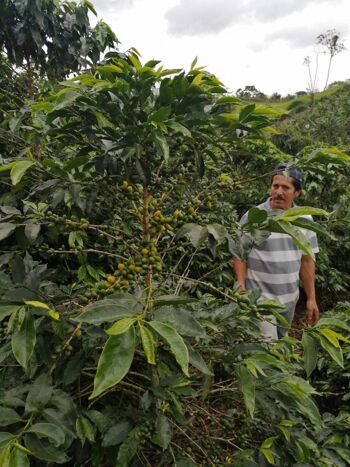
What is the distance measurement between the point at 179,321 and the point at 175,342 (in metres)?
0.12

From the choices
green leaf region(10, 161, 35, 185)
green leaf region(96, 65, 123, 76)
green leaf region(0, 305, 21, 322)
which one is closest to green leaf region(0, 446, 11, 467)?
green leaf region(0, 305, 21, 322)

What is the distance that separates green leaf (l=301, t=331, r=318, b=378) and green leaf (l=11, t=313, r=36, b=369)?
2.18 feet

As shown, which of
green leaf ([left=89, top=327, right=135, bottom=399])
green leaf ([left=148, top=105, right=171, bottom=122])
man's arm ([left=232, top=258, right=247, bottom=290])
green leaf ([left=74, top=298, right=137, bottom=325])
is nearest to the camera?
green leaf ([left=89, top=327, right=135, bottom=399])

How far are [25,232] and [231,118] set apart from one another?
0.63m

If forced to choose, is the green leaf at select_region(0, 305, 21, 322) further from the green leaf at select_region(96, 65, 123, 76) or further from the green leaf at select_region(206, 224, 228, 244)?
the green leaf at select_region(96, 65, 123, 76)

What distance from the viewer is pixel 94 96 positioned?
3.50 ft

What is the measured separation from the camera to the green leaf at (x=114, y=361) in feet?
2.08

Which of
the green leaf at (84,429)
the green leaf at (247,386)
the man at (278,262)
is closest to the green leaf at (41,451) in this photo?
the green leaf at (84,429)

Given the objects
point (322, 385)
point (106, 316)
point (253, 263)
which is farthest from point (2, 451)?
point (322, 385)

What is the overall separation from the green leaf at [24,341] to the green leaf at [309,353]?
2.18 feet

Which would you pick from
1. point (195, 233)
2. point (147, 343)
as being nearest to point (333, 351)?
point (195, 233)

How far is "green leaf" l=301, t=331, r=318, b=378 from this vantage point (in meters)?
1.06

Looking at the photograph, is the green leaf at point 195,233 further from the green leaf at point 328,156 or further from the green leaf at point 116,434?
the green leaf at point 116,434

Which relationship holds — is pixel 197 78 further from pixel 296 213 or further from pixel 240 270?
pixel 240 270
